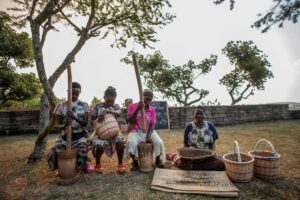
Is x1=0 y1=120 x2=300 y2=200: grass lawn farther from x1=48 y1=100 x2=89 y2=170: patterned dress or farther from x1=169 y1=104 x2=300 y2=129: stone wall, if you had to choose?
x1=169 y1=104 x2=300 y2=129: stone wall

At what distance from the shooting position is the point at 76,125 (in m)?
4.79

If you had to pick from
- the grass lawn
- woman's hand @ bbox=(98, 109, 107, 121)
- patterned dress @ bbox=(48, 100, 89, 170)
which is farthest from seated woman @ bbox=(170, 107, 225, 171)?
patterned dress @ bbox=(48, 100, 89, 170)

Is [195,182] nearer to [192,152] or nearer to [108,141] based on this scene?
[192,152]

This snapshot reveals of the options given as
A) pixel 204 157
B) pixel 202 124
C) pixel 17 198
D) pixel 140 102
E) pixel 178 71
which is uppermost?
pixel 178 71

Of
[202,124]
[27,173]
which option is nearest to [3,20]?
[27,173]

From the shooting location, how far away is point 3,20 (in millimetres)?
11172

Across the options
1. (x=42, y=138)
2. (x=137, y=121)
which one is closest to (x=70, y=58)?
(x=42, y=138)

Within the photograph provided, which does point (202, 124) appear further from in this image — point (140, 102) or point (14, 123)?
point (14, 123)

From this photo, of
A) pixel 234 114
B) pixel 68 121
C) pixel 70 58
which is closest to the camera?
pixel 68 121

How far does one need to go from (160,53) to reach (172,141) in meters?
10.4

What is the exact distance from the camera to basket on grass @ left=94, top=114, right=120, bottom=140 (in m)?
4.57

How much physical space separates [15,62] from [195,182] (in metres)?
11.7

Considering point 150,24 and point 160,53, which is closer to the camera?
point 150,24

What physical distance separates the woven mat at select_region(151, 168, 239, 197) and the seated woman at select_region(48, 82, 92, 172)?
139cm
